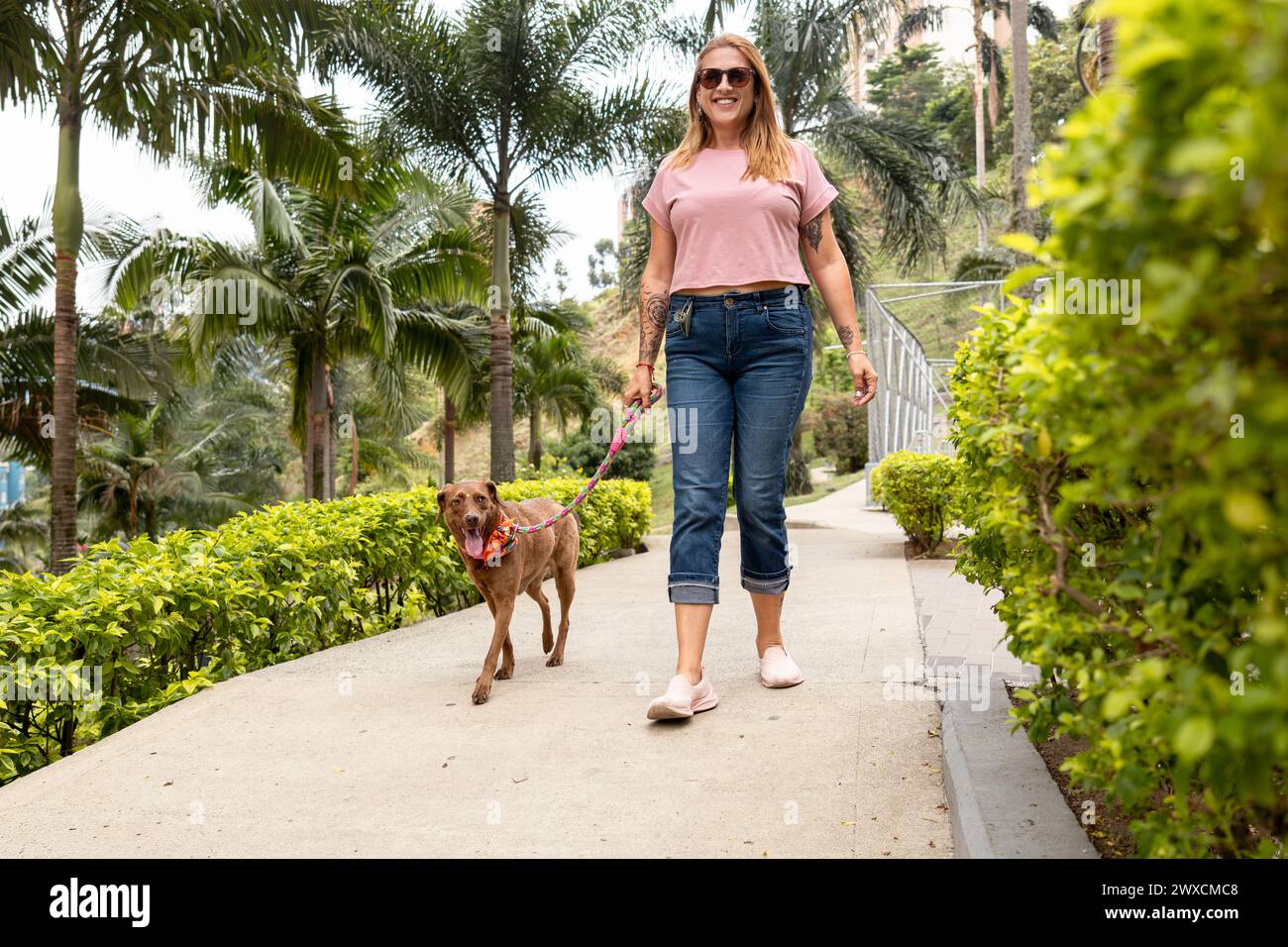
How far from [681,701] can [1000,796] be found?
4.24ft

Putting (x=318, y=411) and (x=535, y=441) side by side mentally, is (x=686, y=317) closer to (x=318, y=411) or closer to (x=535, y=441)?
(x=318, y=411)

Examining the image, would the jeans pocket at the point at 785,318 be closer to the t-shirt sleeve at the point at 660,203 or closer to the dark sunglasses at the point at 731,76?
the t-shirt sleeve at the point at 660,203

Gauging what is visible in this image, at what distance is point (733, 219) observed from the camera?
12.6 ft

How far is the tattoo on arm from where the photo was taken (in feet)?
13.8

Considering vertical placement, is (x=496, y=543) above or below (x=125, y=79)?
below

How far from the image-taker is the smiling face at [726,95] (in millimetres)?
3938

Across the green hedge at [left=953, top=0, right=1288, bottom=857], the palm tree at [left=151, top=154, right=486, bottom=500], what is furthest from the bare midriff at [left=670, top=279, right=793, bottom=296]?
the palm tree at [left=151, top=154, right=486, bottom=500]

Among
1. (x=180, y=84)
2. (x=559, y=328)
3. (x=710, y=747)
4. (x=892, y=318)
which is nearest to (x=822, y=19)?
(x=892, y=318)

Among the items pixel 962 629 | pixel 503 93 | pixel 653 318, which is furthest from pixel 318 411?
pixel 653 318

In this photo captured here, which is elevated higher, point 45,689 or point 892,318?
point 892,318
